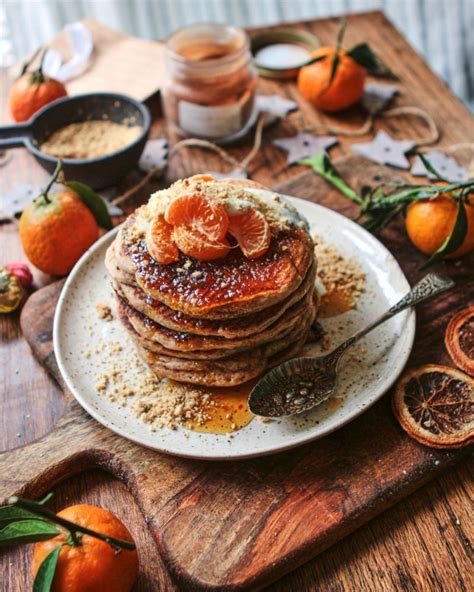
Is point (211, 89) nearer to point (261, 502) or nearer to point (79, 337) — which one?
point (79, 337)

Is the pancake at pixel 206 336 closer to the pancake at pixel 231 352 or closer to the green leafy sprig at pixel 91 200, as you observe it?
the pancake at pixel 231 352

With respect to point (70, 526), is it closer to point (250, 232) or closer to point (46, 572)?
point (46, 572)

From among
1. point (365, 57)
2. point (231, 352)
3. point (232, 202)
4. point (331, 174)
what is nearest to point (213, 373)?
point (231, 352)

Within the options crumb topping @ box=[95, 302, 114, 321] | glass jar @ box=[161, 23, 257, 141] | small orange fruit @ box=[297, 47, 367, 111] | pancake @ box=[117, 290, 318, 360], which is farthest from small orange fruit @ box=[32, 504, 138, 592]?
small orange fruit @ box=[297, 47, 367, 111]

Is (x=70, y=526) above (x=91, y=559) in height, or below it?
above

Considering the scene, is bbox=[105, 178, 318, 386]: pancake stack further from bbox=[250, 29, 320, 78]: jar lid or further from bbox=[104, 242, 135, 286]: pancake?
bbox=[250, 29, 320, 78]: jar lid

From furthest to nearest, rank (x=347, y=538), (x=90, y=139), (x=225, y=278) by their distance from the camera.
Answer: (x=90, y=139)
(x=225, y=278)
(x=347, y=538)

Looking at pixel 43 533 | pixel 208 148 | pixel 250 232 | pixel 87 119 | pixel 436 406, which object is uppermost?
pixel 250 232
